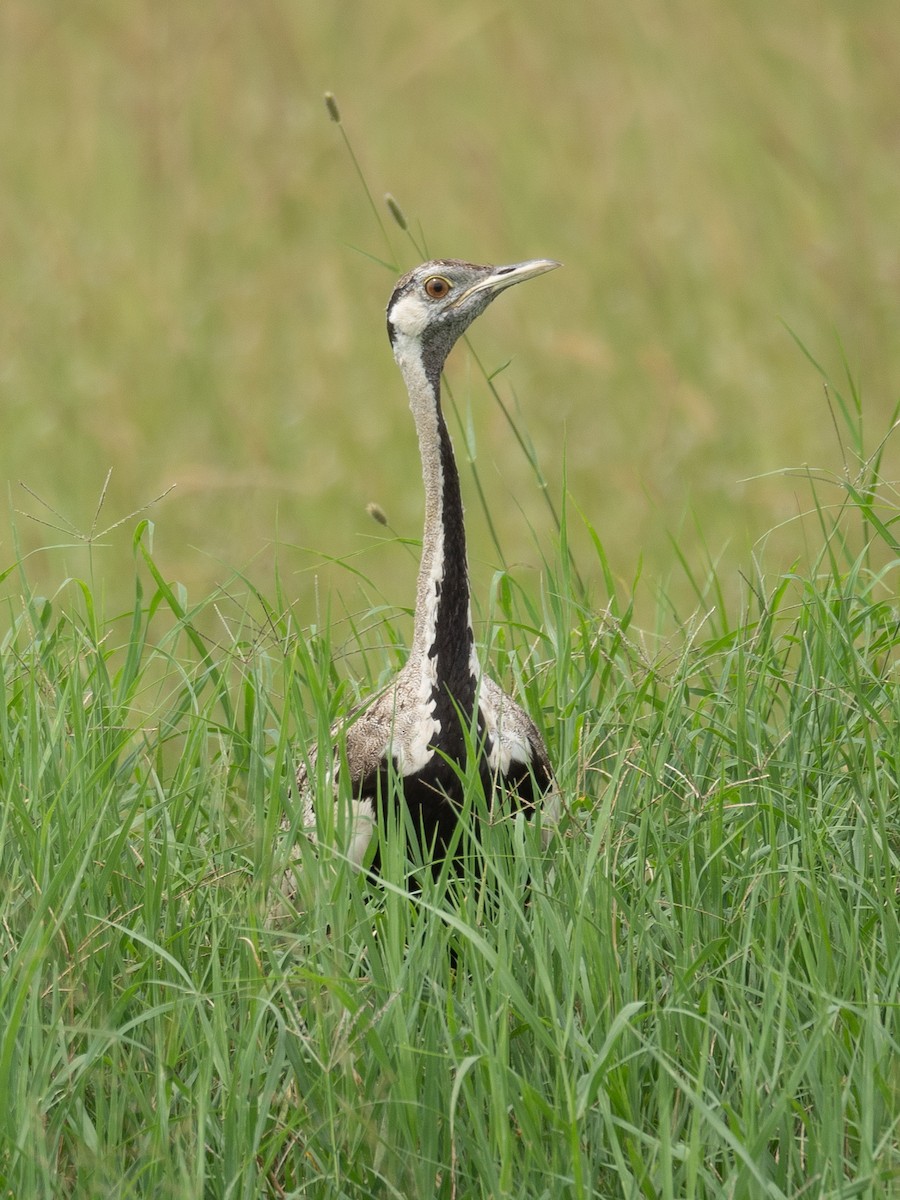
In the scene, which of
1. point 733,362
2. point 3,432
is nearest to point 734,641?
point 733,362

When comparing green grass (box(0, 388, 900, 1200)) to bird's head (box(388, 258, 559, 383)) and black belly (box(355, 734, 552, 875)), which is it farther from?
bird's head (box(388, 258, 559, 383))

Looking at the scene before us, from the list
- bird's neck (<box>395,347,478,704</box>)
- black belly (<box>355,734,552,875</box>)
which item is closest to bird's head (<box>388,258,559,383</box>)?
bird's neck (<box>395,347,478,704</box>)

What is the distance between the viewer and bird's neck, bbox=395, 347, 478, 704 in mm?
3752

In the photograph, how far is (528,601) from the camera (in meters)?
4.52

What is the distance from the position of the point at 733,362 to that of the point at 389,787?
4501 mm

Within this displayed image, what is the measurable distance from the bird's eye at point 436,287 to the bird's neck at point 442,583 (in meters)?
0.28

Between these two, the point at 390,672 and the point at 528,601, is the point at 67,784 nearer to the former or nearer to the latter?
the point at 390,672

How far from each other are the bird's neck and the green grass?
12.0 inches

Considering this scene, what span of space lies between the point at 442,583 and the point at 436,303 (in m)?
0.66

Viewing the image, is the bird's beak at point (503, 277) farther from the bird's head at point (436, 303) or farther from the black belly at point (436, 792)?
the black belly at point (436, 792)

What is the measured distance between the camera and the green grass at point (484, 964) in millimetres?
2814

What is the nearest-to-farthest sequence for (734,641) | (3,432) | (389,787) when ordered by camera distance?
1. (389,787)
2. (734,641)
3. (3,432)

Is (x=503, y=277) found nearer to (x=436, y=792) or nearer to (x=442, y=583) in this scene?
(x=442, y=583)

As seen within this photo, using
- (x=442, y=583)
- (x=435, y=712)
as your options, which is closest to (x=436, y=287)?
(x=442, y=583)
